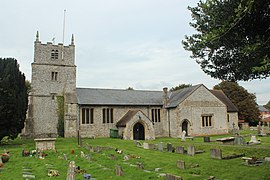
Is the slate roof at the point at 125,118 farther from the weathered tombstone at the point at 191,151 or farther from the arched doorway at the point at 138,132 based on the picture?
the weathered tombstone at the point at 191,151

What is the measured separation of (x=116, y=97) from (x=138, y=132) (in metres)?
5.91

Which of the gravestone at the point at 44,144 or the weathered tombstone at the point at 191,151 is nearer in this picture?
the weathered tombstone at the point at 191,151

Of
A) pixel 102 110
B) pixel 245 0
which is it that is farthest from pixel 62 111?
pixel 245 0

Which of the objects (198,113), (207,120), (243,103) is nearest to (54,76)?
(198,113)

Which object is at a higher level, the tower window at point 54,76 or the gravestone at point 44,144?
the tower window at point 54,76

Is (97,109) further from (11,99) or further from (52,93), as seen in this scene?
(11,99)

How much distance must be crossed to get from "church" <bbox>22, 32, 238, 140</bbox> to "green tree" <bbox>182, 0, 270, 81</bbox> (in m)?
21.3

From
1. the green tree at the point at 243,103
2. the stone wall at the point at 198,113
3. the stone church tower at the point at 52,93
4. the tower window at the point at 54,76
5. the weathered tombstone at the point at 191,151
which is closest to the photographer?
the weathered tombstone at the point at 191,151

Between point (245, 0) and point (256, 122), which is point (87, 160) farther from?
point (256, 122)

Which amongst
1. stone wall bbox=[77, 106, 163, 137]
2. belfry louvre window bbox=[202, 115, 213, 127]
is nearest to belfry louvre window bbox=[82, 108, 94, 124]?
stone wall bbox=[77, 106, 163, 137]

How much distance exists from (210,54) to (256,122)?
51.2 metres

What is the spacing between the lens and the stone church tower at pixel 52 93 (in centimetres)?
3102

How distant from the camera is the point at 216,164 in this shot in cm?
1327

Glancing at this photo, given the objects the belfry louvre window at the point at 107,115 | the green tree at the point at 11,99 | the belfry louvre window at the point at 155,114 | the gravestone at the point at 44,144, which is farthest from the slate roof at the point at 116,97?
the gravestone at the point at 44,144
